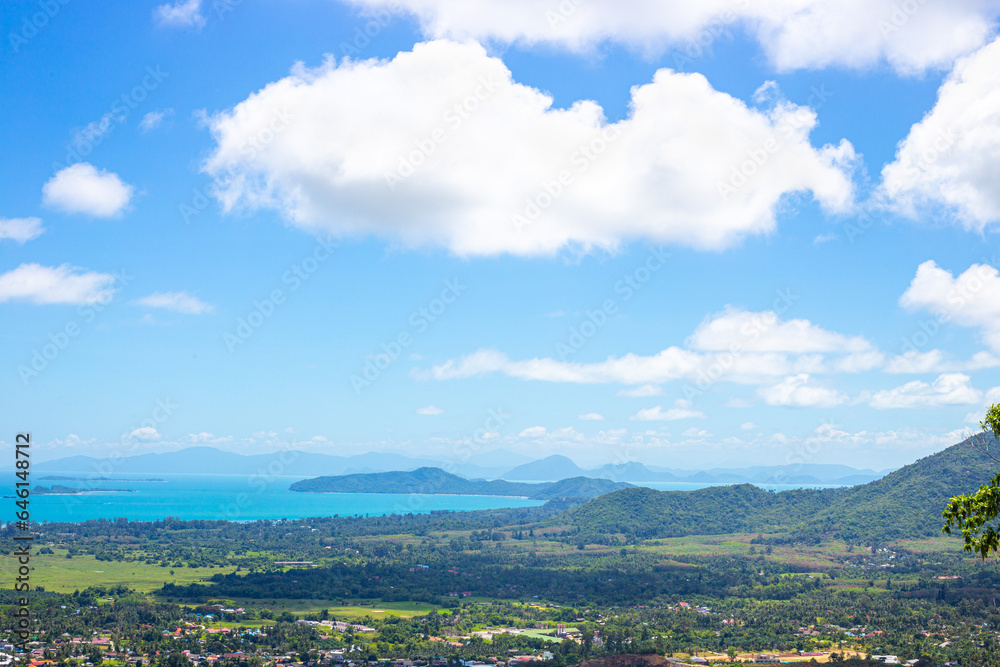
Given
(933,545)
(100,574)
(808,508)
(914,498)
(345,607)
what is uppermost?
(100,574)

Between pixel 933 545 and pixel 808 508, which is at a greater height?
pixel 808 508

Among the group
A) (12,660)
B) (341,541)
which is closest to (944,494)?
(341,541)

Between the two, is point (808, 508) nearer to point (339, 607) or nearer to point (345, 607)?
point (345, 607)

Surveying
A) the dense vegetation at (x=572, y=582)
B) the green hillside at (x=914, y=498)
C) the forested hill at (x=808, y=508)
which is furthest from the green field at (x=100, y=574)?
the green hillside at (x=914, y=498)

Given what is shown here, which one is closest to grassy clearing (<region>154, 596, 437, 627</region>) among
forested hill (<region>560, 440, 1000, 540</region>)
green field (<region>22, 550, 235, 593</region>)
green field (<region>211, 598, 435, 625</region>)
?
green field (<region>211, 598, 435, 625</region>)

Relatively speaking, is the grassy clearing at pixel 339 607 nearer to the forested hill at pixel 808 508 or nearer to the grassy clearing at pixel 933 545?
the forested hill at pixel 808 508

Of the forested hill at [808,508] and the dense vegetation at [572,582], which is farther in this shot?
the forested hill at [808,508]

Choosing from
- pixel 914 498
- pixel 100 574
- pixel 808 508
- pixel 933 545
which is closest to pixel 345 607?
pixel 100 574

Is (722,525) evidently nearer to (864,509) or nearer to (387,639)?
(864,509)
